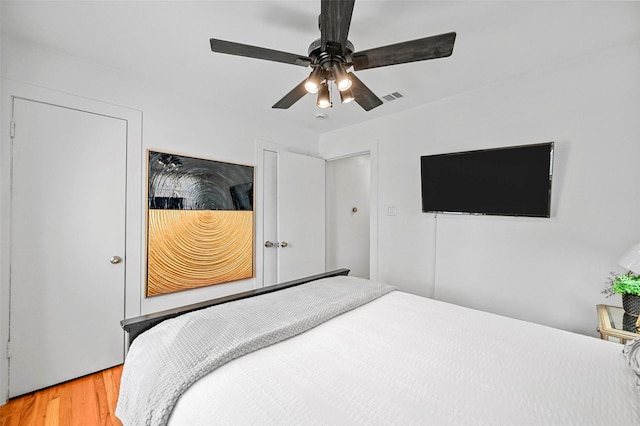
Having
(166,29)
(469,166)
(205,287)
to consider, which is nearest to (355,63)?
(166,29)

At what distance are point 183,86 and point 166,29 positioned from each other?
75 centimetres

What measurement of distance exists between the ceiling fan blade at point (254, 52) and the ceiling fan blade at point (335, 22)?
183mm

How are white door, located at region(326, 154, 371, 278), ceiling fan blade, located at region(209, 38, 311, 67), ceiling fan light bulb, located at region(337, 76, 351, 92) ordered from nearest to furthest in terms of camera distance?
1. ceiling fan blade, located at region(209, 38, 311, 67)
2. ceiling fan light bulb, located at region(337, 76, 351, 92)
3. white door, located at region(326, 154, 371, 278)

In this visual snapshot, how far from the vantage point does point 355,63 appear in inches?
57.2

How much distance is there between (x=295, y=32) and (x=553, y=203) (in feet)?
7.49

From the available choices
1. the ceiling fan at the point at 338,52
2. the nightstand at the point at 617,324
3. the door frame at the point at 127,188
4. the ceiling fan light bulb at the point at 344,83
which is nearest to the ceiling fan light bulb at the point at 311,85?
the ceiling fan at the point at 338,52

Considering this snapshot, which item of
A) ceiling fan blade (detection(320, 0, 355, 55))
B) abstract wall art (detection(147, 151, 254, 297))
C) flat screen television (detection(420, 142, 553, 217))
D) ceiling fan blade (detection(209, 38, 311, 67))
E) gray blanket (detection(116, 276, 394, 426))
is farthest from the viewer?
abstract wall art (detection(147, 151, 254, 297))

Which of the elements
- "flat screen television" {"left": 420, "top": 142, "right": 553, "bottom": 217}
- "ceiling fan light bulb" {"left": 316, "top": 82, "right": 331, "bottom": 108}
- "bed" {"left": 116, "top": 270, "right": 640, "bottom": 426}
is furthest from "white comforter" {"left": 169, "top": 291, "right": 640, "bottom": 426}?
"ceiling fan light bulb" {"left": 316, "top": 82, "right": 331, "bottom": 108}

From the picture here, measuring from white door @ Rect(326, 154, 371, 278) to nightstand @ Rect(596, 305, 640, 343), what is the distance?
291 cm

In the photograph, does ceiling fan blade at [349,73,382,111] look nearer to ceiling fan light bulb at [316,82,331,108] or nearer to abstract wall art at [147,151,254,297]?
ceiling fan light bulb at [316,82,331,108]

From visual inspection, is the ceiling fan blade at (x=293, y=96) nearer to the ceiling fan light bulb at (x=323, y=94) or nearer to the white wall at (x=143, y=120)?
the ceiling fan light bulb at (x=323, y=94)

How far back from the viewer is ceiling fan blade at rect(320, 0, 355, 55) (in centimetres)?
110

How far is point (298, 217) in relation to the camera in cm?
331

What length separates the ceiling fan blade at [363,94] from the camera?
1612mm
